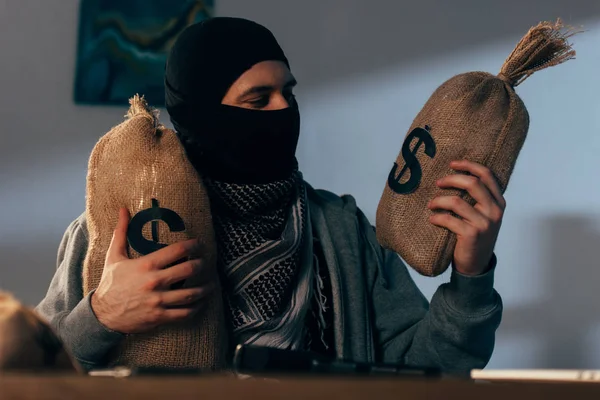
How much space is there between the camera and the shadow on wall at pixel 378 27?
88.3 inches

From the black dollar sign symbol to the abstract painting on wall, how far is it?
1.23 metres

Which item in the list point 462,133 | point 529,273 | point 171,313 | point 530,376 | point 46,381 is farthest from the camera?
point 529,273

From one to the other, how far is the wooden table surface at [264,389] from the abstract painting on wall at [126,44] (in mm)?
1966

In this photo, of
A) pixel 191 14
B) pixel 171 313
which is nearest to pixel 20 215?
pixel 191 14

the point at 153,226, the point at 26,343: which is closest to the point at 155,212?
the point at 153,226

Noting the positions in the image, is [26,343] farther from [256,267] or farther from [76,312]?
[256,267]

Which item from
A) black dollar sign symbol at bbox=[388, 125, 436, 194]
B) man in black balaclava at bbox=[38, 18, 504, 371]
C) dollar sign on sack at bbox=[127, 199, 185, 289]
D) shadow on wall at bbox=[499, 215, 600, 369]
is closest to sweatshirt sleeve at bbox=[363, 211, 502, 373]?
man in black balaclava at bbox=[38, 18, 504, 371]

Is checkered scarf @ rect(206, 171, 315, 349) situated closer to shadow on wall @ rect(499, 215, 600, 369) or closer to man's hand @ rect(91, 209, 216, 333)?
man's hand @ rect(91, 209, 216, 333)

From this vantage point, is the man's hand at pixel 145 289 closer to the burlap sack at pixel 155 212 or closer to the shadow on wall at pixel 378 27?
the burlap sack at pixel 155 212

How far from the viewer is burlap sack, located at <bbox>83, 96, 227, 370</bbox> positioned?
107 centimetres

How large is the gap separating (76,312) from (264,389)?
80cm

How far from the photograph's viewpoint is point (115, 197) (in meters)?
1.10

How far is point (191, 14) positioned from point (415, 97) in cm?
68

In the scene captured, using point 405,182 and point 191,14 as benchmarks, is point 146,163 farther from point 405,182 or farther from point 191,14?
point 191,14
